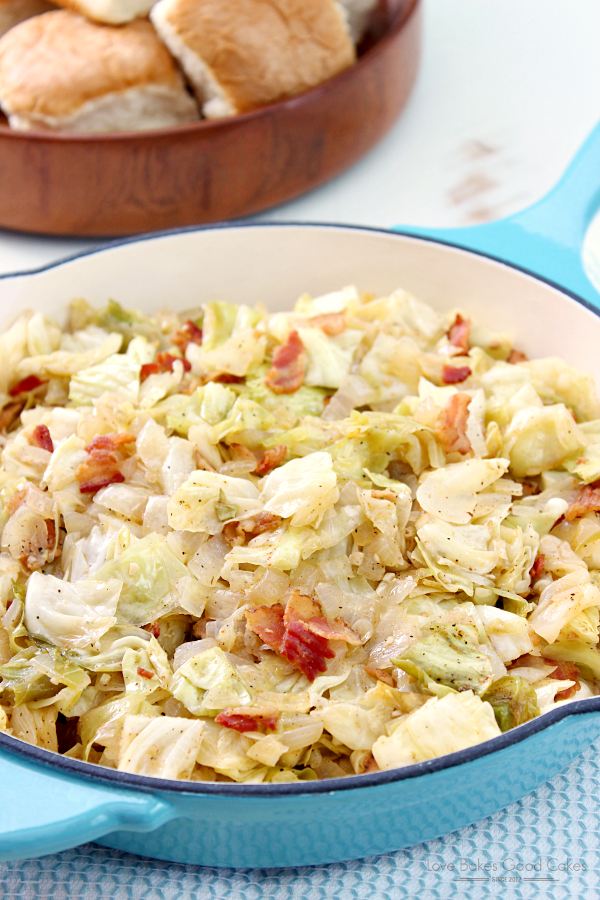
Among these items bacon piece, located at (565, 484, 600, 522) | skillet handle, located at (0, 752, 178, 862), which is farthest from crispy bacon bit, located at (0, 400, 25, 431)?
bacon piece, located at (565, 484, 600, 522)

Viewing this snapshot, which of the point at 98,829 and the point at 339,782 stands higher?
the point at 339,782

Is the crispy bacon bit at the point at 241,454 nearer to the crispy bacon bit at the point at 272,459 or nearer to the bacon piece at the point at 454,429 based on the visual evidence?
the crispy bacon bit at the point at 272,459

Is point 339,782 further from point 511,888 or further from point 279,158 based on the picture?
point 279,158

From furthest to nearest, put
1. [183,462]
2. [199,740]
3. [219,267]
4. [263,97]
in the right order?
[263,97]
[219,267]
[183,462]
[199,740]

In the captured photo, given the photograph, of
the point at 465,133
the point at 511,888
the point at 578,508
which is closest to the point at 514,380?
the point at 578,508

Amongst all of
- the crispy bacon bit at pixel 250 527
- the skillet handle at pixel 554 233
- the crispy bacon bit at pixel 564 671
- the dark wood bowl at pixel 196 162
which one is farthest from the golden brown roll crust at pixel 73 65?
the crispy bacon bit at pixel 564 671

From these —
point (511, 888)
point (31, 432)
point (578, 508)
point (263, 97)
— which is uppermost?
point (263, 97)
